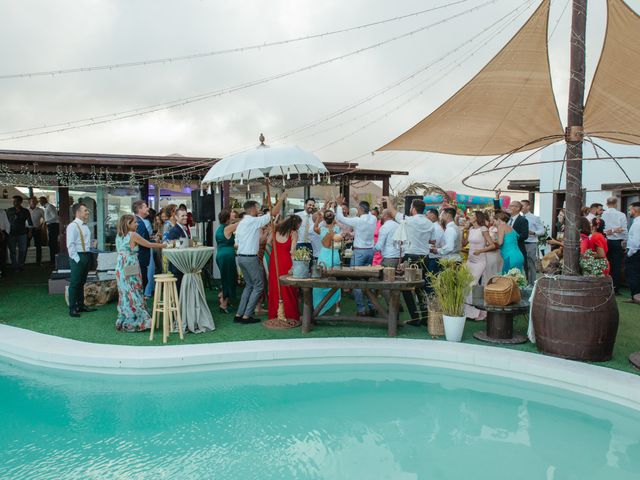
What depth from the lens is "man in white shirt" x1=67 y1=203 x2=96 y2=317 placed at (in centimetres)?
661

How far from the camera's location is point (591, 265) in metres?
4.86

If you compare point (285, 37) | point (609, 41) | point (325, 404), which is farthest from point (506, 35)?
point (325, 404)

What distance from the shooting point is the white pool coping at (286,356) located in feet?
15.2

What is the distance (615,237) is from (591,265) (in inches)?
197

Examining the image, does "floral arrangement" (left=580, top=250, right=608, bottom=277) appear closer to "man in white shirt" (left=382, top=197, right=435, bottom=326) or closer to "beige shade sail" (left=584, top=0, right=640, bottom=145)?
"beige shade sail" (left=584, top=0, right=640, bottom=145)

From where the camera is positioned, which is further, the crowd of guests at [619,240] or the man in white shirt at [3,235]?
the man in white shirt at [3,235]

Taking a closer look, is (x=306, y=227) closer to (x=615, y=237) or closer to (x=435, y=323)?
(x=435, y=323)

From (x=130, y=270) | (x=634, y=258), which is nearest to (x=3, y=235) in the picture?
(x=130, y=270)

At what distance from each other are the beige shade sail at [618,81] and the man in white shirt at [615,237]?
10.9ft

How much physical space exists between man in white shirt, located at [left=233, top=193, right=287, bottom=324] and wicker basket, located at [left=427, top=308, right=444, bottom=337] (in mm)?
2260

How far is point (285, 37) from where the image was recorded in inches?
274

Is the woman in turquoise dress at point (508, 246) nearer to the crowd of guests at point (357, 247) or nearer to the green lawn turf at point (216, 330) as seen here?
the crowd of guests at point (357, 247)

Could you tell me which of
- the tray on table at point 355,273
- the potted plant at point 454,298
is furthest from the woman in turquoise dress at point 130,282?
the potted plant at point 454,298

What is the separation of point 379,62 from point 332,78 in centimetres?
117
